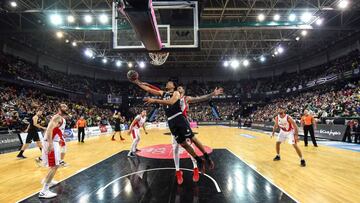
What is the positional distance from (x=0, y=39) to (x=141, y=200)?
2666 cm

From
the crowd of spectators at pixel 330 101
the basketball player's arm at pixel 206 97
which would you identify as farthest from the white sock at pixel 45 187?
the crowd of spectators at pixel 330 101

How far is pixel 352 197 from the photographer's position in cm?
484

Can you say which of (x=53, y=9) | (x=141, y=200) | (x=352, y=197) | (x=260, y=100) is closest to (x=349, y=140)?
(x=352, y=197)

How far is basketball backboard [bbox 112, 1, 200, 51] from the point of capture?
9.34m

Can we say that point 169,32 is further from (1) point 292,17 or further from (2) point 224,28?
(1) point 292,17

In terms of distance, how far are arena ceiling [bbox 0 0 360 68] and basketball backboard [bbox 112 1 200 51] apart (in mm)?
754

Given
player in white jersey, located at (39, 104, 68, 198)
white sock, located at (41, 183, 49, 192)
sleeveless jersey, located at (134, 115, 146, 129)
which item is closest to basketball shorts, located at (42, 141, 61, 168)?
player in white jersey, located at (39, 104, 68, 198)

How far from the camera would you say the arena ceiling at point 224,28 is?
17266mm

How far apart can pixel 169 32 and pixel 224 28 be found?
308 inches

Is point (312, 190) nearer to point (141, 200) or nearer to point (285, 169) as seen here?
point (285, 169)

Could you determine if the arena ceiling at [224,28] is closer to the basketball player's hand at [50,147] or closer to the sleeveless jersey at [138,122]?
the sleeveless jersey at [138,122]

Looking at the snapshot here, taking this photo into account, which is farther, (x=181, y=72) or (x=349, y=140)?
(x=181, y=72)

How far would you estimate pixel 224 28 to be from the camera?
16.8m

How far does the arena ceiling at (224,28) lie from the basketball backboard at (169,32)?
0.75 meters
